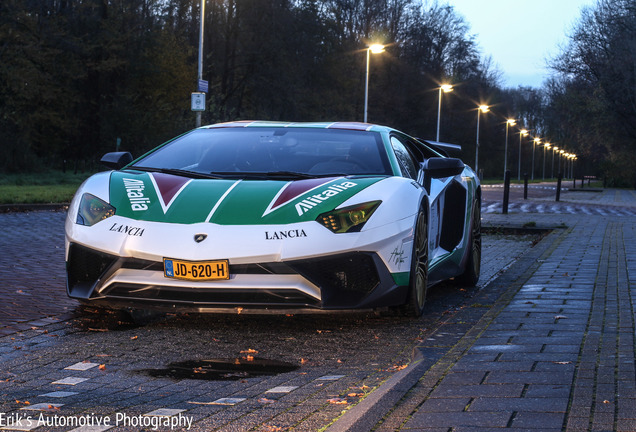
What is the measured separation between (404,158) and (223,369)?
9.47 feet

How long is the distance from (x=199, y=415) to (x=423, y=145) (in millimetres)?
5001

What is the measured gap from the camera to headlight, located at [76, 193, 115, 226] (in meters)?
5.59

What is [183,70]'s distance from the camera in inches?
1949

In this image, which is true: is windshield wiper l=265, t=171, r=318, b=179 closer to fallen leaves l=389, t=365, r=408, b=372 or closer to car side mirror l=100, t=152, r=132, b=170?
car side mirror l=100, t=152, r=132, b=170

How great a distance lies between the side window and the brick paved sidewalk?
44.8 inches

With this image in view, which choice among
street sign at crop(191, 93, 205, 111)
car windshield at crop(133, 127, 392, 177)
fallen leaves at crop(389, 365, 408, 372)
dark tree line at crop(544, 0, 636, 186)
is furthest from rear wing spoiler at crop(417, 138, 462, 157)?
dark tree line at crop(544, 0, 636, 186)

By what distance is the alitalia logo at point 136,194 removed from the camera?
18.2ft

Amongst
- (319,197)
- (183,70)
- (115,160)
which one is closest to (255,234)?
(319,197)

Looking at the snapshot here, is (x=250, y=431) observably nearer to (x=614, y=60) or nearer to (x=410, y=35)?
(x=614, y=60)

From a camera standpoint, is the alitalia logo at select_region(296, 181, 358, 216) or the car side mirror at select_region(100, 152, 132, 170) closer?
the alitalia logo at select_region(296, 181, 358, 216)

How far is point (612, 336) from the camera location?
4984 mm

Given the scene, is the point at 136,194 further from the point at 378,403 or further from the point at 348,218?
the point at 378,403
